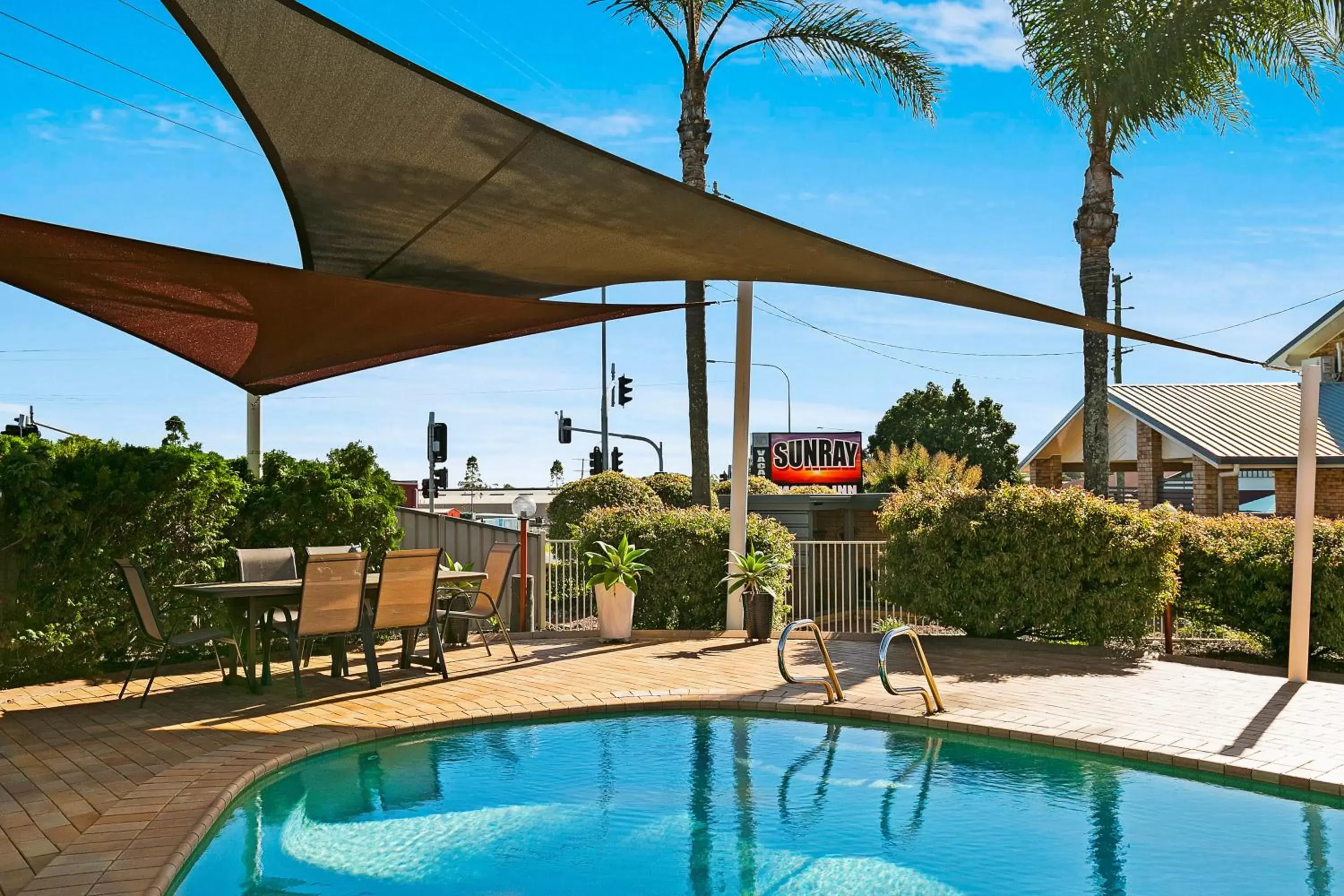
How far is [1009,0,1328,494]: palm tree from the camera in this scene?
1341 centimetres

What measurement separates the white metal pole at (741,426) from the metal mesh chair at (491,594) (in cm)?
211

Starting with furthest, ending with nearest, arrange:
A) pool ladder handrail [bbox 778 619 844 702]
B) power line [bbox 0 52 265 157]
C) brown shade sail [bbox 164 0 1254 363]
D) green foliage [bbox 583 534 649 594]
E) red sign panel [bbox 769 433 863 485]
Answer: red sign panel [bbox 769 433 863 485], power line [bbox 0 52 265 157], green foliage [bbox 583 534 649 594], pool ladder handrail [bbox 778 619 844 702], brown shade sail [bbox 164 0 1254 363]

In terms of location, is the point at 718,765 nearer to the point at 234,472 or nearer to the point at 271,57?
the point at 271,57

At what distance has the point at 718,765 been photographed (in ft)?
20.2

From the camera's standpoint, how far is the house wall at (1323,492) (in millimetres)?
19688

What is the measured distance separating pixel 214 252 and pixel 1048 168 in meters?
17.5

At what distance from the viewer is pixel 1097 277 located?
14.8 m

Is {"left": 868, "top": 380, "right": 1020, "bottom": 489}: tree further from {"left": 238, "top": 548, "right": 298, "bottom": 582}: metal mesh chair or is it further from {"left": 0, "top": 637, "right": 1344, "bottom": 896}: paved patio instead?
{"left": 238, "top": 548, "right": 298, "bottom": 582}: metal mesh chair

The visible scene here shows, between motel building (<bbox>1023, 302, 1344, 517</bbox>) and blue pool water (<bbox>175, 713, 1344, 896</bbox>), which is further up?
motel building (<bbox>1023, 302, 1344, 517</bbox>)

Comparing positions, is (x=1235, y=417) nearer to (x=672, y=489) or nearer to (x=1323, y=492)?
(x=1323, y=492)

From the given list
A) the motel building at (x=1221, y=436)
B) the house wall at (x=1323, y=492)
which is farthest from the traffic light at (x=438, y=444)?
the house wall at (x=1323, y=492)

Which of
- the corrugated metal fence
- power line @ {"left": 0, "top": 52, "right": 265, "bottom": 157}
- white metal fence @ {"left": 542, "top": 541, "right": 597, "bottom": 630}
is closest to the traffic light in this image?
power line @ {"left": 0, "top": 52, "right": 265, "bottom": 157}

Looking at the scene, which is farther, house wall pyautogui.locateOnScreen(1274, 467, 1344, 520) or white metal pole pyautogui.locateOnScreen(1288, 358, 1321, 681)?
house wall pyautogui.locateOnScreen(1274, 467, 1344, 520)

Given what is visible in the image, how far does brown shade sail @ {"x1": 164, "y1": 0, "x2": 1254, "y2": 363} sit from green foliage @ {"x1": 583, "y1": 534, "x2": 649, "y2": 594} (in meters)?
3.13
